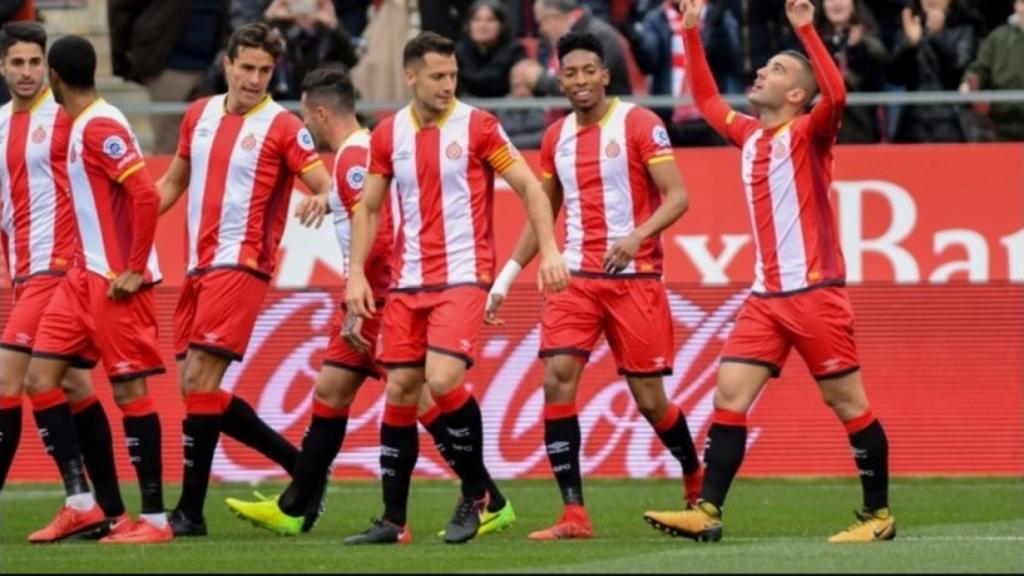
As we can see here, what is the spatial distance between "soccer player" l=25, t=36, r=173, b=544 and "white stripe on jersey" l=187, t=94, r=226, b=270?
40 centimetres

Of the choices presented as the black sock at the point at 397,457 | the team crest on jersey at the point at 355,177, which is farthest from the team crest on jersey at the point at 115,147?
the black sock at the point at 397,457

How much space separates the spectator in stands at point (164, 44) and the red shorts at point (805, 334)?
731 cm

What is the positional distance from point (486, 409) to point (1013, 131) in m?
4.09

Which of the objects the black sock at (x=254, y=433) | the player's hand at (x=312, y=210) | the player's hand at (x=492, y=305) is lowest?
the black sock at (x=254, y=433)

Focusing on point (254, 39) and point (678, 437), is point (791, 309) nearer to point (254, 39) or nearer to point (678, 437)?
point (678, 437)

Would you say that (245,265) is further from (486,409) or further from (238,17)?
(238,17)

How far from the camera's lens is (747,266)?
17219 mm

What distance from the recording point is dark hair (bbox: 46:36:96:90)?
12.6m

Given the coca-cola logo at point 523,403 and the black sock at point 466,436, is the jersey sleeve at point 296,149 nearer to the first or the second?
the black sock at point 466,436

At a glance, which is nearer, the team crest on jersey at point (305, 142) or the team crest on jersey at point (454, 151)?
the team crest on jersey at point (454, 151)

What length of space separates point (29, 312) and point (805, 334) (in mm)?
3900

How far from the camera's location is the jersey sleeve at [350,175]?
13.3m

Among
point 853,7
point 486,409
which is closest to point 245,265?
point 486,409

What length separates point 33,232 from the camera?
12.9 meters
